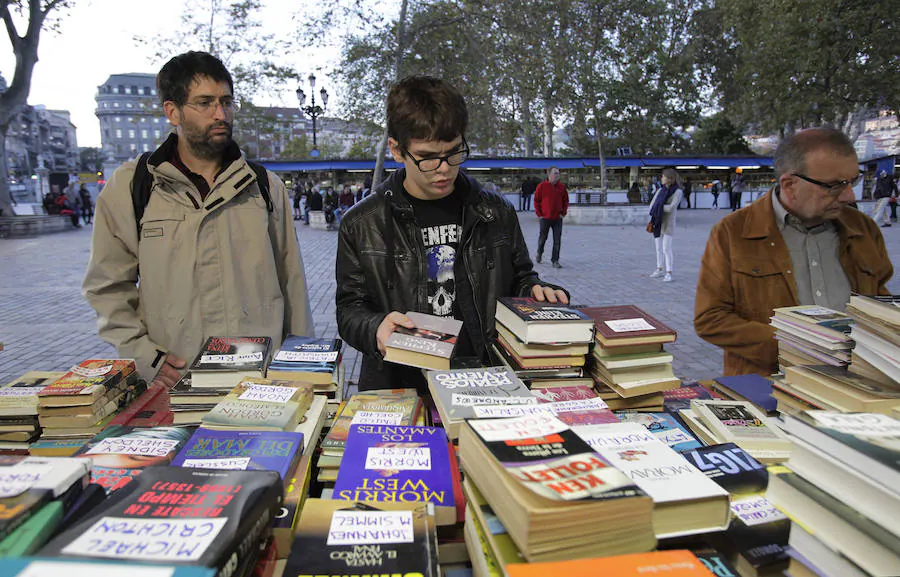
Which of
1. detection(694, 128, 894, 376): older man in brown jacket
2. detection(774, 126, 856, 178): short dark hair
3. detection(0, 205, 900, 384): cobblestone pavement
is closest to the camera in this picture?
detection(774, 126, 856, 178): short dark hair

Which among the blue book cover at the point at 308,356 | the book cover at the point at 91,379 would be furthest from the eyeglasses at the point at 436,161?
the book cover at the point at 91,379

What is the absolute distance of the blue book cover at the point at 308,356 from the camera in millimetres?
1848

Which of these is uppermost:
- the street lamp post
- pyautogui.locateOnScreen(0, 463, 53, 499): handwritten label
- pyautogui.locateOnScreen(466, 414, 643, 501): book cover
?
the street lamp post

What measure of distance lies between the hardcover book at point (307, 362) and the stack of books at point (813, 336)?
1708mm

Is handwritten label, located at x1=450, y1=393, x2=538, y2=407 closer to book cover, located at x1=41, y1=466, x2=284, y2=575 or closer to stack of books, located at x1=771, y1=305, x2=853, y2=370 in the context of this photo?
book cover, located at x1=41, y1=466, x2=284, y2=575

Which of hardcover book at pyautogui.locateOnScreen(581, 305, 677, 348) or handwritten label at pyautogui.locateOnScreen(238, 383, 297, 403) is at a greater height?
hardcover book at pyautogui.locateOnScreen(581, 305, 677, 348)

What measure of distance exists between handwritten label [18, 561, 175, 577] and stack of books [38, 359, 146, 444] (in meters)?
1.12

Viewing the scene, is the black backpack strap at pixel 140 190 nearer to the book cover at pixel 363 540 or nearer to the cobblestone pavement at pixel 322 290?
the book cover at pixel 363 540

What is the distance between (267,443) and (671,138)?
4509 centimetres

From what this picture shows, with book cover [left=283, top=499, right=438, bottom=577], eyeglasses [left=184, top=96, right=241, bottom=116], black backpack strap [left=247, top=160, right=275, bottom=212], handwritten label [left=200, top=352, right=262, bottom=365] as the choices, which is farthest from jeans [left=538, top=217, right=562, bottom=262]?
book cover [left=283, top=499, right=438, bottom=577]

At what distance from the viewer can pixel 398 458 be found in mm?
1325

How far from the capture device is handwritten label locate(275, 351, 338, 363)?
6.24 feet

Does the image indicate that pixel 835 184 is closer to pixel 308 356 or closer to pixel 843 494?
pixel 843 494

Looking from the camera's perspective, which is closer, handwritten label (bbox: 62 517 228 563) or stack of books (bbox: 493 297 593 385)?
handwritten label (bbox: 62 517 228 563)
